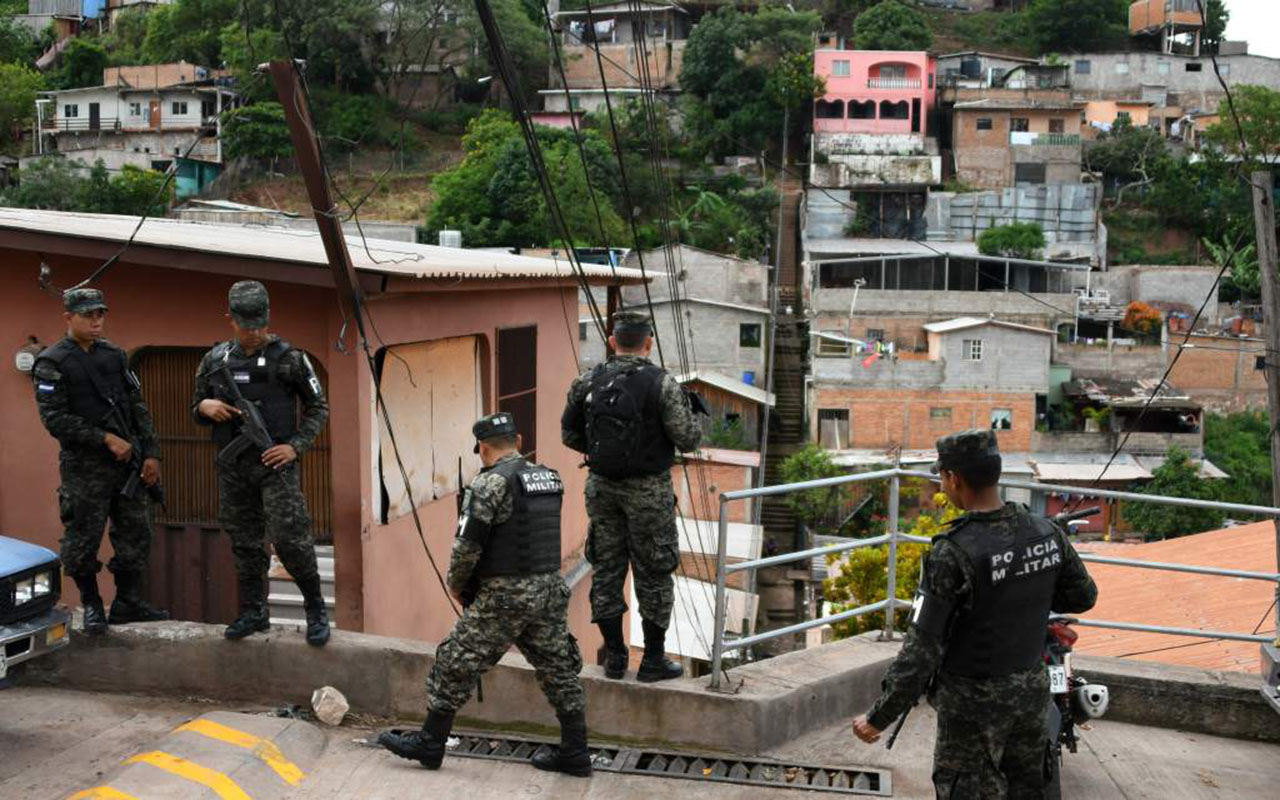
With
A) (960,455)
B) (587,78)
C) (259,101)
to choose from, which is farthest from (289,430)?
(587,78)

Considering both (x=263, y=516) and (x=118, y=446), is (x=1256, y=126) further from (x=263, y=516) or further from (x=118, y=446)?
(x=118, y=446)

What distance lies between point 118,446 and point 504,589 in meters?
2.46

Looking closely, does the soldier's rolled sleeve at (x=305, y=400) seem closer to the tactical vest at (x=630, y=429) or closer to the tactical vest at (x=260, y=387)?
the tactical vest at (x=260, y=387)

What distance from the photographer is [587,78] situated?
66875mm

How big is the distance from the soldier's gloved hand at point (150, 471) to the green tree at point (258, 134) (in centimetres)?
5250

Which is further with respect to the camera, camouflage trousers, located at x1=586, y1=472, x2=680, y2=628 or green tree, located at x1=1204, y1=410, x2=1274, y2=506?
green tree, located at x1=1204, y1=410, x2=1274, y2=506

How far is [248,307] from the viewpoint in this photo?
627 centimetres

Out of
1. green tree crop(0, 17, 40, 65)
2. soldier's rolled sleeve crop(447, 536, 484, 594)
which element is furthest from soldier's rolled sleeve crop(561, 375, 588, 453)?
green tree crop(0, 17, 40, 65)

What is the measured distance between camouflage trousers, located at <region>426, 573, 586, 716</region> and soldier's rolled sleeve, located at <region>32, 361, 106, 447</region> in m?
2.33

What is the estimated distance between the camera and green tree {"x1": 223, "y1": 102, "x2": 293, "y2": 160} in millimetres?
57281

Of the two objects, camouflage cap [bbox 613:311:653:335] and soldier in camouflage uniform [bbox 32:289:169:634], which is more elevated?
camouflage cap [bbox 613:311:653:335]

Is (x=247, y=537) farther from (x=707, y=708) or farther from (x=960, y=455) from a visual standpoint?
(x=960, y=455)

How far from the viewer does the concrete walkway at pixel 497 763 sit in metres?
5.54

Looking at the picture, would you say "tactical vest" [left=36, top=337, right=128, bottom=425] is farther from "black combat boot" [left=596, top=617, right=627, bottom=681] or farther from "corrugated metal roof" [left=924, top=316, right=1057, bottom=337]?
"corrugated metal roof" [left=924, top=316, right=1057, bottom=337]
